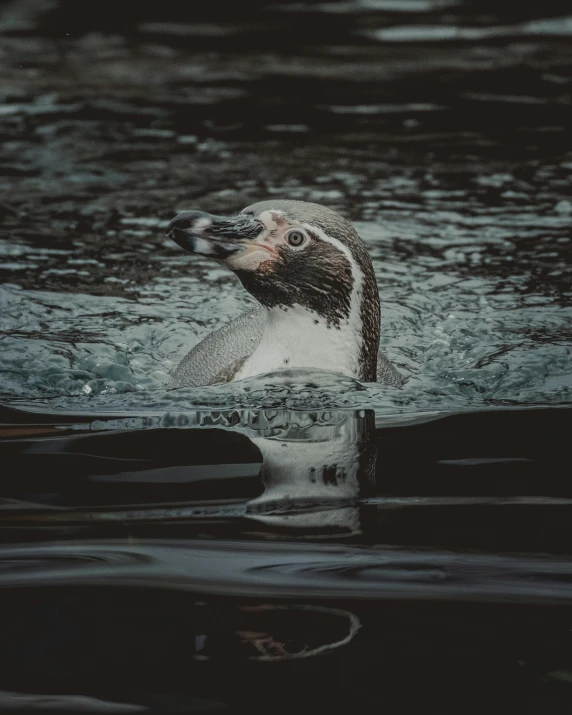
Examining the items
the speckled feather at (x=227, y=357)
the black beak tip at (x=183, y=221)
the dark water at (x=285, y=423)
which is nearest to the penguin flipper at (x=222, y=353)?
the speckled feather at (x=227, y=357)

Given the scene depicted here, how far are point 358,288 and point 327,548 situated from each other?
7.51 feet

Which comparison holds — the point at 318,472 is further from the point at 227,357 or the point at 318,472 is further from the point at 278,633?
the point at 227,357

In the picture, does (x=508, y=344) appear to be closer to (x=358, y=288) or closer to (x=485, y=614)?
(x=358, y=288)

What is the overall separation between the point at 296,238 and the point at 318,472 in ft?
4.94

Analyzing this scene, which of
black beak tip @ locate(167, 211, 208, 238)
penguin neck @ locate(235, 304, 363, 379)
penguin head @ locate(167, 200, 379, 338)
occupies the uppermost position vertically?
black beak tip @ locate(167, 211, 208, 238)

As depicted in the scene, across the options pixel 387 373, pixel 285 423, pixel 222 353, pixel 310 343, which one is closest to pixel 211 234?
pixel 310 343

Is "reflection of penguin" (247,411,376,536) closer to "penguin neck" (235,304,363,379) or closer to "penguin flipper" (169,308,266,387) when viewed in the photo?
"penguin neck" (235,304,363,379)

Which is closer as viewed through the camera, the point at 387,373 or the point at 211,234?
the point at 211,234

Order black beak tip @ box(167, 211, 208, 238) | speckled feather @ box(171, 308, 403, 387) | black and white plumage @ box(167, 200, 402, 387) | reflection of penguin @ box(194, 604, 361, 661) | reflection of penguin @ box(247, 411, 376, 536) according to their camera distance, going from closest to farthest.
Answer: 1. reflection of penguin @ box(194, 604, 361, 661)
2. reflection of penguin @ box(247, 411, 376, 536)
3. black beak tip @ box(167, 211, 208, 238)
4. black and white plumage @ box(167, 200, 402, 387)
5. speckled feather @ box(171, 308, 403, 387)

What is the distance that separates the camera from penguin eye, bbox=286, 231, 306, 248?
5470mm

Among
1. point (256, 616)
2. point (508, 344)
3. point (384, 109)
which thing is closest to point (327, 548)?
point (256, 616)

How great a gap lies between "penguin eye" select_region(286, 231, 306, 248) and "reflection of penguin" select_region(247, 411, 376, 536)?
0.78m

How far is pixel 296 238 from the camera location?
5.48 m

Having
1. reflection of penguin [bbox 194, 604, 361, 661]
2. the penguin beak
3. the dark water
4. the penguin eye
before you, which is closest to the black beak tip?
the penguin beak
